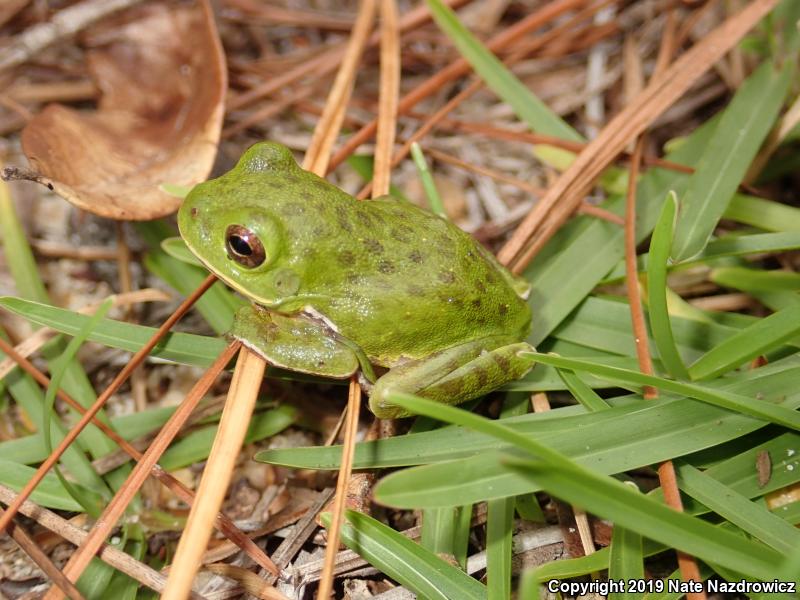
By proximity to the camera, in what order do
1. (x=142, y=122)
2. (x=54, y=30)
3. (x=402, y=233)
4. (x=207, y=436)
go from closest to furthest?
1. (x=402, y=233)
2. (x=207, y=436)
3. (x=142, y=122)
4. (x=54, y=30)

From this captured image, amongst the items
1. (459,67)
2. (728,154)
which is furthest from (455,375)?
(459,67)

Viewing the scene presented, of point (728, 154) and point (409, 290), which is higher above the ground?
point (728, 154)

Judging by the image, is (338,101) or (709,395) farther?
(338,101)

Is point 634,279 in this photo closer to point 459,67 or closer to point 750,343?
point 750,343

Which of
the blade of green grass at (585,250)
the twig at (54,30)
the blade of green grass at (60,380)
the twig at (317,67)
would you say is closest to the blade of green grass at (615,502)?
the blade of green grass at (585,250)

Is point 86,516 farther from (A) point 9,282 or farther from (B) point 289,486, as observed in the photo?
(A) point 9,282

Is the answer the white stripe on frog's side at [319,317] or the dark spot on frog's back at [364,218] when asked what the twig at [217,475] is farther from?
the dark spot on frog's back at [364,218]


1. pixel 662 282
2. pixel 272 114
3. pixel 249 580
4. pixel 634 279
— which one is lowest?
pixel 249 580

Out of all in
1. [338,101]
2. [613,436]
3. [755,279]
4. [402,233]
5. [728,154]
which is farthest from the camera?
[338,101]
